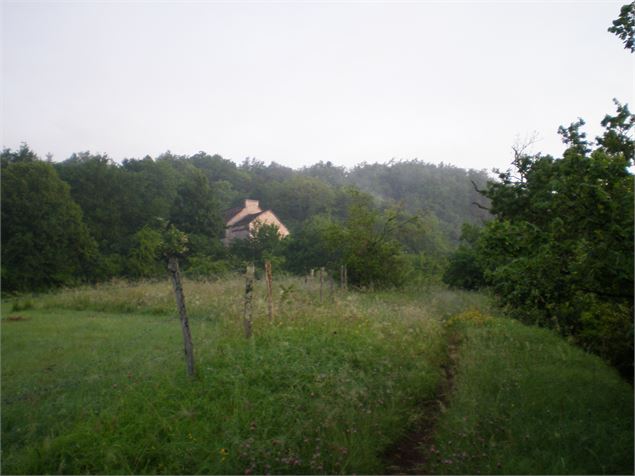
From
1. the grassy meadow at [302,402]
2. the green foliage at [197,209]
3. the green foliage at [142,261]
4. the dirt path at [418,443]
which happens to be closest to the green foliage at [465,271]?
the grassy meadow at [302,402]

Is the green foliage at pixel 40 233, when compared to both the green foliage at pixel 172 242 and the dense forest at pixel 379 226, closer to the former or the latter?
the dense forest at pixel 379 226

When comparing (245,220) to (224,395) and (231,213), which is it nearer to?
(231,213)

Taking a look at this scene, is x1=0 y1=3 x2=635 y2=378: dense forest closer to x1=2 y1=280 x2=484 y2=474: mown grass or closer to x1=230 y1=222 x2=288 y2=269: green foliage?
x1=230 y1=222 x2=288 y2=269: green foliage

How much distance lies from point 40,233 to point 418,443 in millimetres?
37615

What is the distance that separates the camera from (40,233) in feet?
121

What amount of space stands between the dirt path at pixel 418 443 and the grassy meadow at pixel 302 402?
8cm

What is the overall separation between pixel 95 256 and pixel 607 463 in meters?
40.1

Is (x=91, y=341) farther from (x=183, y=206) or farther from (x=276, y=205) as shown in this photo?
(x=276, y=205)

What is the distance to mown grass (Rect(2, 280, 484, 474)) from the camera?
5.20 meters

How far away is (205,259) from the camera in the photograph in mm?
37625

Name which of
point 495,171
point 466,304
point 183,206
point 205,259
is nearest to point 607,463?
point 495,171

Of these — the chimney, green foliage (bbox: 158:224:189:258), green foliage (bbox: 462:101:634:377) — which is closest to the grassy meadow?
green foliage (bbox: 462:101:634:377)

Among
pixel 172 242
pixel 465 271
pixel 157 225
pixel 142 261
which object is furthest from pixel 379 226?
pixel 172 242

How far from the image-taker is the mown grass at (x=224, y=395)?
17.1 ft
